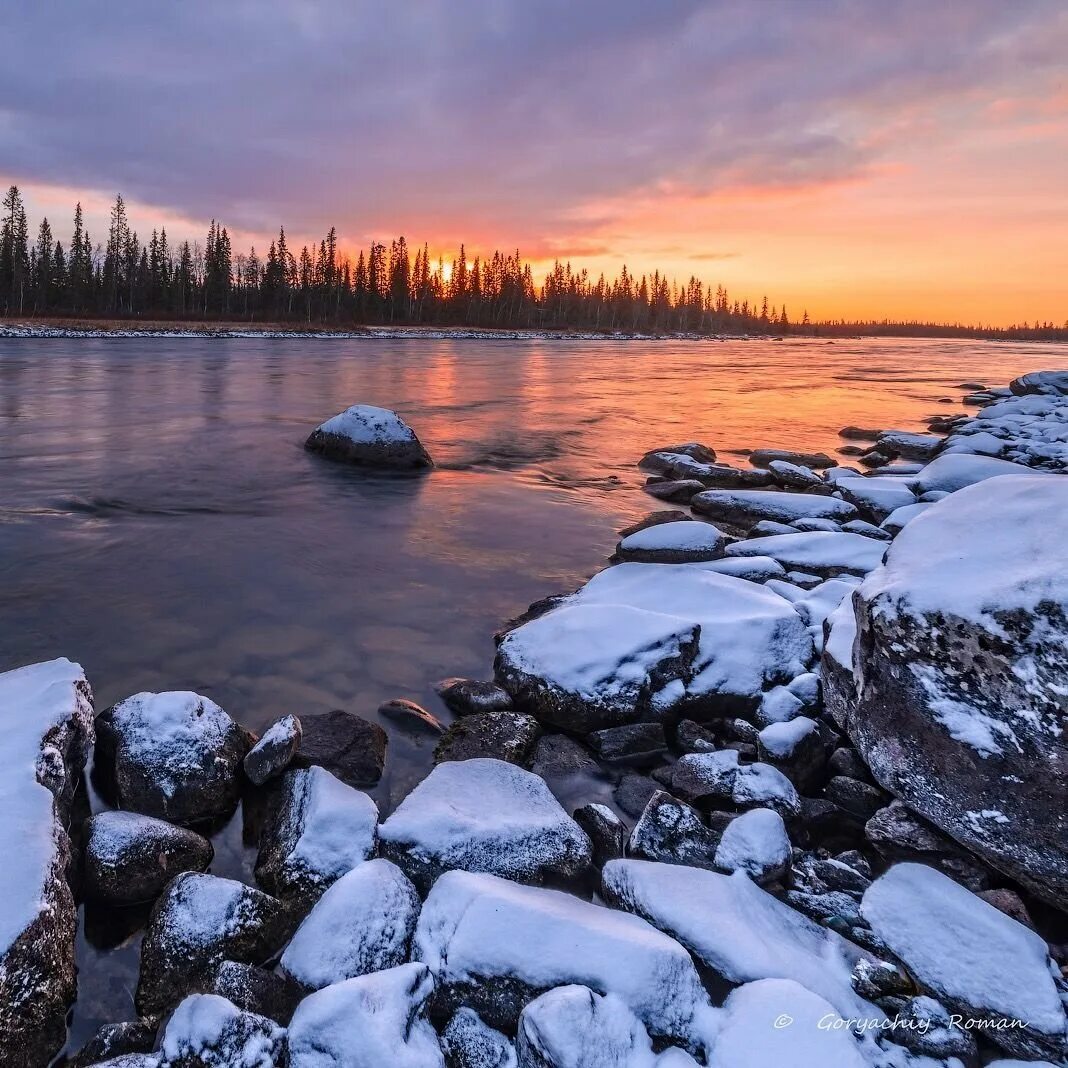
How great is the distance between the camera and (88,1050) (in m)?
2.49

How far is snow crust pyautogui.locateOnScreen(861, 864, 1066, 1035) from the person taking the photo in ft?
8.53

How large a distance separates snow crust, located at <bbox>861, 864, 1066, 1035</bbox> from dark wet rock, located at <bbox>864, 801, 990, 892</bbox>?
0.78ft

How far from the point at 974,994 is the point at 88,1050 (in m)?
3.27

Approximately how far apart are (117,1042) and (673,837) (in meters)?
2.44

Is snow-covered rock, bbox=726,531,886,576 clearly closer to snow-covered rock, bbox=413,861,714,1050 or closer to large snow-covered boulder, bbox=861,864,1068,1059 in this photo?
large snow-covered boulder, bbox=861,864,1068,1059

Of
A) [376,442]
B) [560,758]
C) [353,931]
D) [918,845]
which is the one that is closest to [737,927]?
[918,845]

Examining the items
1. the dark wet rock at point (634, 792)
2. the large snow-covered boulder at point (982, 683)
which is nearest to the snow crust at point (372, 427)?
the dark wet rock at point (634, 792)

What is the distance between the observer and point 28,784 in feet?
10.4

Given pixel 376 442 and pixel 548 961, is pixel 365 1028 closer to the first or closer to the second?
pixel 548 961

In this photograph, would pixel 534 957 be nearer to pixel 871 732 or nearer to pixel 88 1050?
pixel 88 1050

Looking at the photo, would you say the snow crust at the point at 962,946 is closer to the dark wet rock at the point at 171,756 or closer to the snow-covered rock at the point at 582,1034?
the snow-covered rock at the point at 582,1034

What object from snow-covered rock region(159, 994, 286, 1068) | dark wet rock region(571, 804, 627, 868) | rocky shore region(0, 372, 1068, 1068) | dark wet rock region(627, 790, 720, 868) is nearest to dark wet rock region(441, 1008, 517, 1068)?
rocky shore region(0, 372, 1068, 1068)

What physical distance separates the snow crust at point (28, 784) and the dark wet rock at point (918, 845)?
150 inches

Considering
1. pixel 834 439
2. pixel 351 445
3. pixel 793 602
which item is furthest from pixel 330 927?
pixel 834 439
